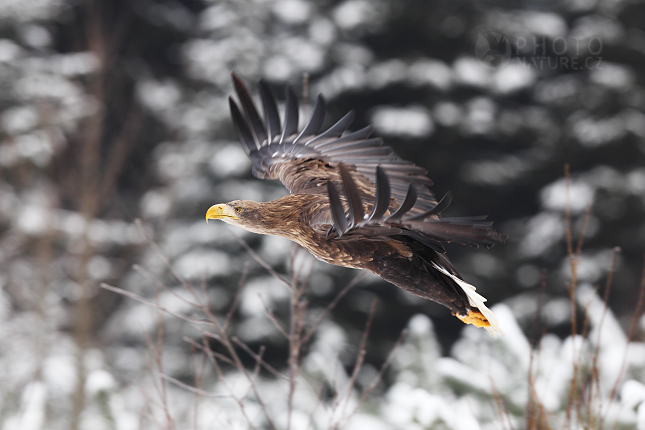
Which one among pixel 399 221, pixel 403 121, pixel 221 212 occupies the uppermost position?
pixel 399 221

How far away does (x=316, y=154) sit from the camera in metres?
1.99

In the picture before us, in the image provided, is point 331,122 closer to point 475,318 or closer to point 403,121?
point 403,121

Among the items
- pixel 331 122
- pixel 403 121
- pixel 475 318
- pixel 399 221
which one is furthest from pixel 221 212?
pixel 403 121

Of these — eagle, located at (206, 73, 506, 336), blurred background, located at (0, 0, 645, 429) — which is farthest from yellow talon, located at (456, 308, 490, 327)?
blurred background, located at (0, 0, 645, 429)

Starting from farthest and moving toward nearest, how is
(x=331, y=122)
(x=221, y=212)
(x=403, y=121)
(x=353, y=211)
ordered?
(x=403, y=121)
(x=331, y=122)
(x=221, y=212)
(x=353, y=211)

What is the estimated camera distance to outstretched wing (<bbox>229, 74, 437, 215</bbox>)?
68.2 inches

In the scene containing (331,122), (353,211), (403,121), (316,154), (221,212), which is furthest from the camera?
(403,121)

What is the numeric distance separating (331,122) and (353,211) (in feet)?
21.1

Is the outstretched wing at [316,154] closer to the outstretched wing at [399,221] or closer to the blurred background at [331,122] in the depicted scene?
the outstretched wing at [399,221]

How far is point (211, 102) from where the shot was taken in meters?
8.25

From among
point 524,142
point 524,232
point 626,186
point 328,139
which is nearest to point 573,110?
point 524,142

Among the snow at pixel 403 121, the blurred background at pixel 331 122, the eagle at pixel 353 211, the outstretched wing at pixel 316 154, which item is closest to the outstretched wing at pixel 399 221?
the eagle at pixel 353 211

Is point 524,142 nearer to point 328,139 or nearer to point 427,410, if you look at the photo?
point 427,410

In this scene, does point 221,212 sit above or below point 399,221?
below
